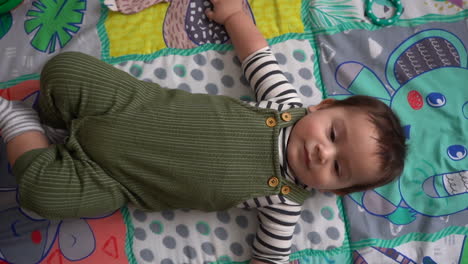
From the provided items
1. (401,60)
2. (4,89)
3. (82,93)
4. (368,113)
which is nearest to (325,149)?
(368,113)

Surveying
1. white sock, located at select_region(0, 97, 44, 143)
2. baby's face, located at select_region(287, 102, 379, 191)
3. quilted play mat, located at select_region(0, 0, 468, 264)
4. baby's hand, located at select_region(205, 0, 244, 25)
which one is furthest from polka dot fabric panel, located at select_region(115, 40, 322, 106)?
white sock, located at select_region(0, 97, 44, 143)

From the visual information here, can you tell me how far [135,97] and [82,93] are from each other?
0.14 meters

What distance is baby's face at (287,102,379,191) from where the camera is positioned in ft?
3.22

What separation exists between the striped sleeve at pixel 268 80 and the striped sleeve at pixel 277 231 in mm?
293

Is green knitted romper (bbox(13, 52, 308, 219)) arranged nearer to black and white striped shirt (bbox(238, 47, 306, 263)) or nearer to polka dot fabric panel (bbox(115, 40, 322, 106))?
black and white striped shirt (bbox(238, 47, 306, 263))

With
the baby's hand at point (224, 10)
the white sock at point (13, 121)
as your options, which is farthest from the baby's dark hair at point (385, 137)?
the white sock at point (13, 121)

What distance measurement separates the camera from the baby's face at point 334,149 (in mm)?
983

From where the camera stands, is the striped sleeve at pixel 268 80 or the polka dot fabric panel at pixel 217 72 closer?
the striped sleeve at pixel 268 80

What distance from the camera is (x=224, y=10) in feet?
4.03

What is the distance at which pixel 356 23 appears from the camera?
1.29 meters

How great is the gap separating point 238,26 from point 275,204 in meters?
0.57

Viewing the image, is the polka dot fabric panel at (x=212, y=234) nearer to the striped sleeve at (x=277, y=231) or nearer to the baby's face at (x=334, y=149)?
the striped sleeve at (x=277, y=231)

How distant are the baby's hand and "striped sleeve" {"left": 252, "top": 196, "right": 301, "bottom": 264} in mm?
600

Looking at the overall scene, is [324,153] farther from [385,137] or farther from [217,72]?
[217,72]
